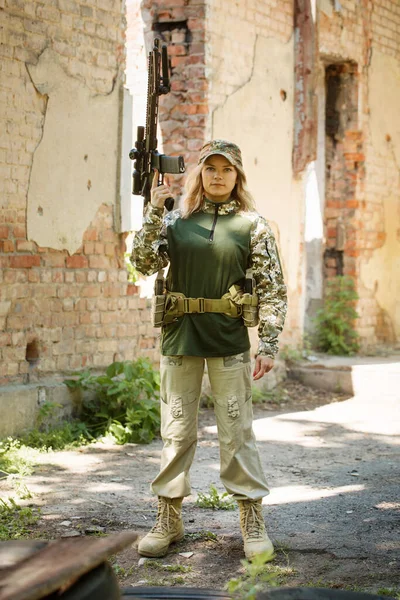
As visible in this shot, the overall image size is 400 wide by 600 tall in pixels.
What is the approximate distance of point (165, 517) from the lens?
4211mm

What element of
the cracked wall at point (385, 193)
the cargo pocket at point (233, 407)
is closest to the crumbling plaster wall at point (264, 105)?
the cracked wall at point (385, 193)

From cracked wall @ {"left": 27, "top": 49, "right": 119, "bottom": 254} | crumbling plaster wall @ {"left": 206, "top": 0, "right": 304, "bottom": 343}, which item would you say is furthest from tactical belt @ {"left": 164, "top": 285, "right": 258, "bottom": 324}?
crumbling plaster wall @ {"left": 206, "top": 0, "right": 304, "bottom": 343}

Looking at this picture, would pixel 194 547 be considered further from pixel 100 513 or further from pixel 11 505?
pixel 11 505

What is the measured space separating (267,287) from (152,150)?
3.24ft

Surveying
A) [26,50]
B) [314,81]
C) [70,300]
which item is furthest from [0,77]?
[314,81]

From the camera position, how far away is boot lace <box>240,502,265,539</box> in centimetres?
411

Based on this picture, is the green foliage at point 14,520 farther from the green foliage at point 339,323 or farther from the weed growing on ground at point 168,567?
the green foliage at point 339,323

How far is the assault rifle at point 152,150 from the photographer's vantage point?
4.39 metres

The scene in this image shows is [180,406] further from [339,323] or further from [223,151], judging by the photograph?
[339,323]

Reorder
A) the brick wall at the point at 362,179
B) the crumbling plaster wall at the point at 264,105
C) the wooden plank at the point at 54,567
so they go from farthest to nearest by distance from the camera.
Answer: the brick wall at the point at 362,179 < the crumbling plaster wall at the point at 264,105 < the wooden plank at the point at 54,567

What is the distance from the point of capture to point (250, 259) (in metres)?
4.22

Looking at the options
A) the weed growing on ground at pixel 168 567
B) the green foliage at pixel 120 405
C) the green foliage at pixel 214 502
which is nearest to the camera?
the weed growing on ground at pixel 168 567

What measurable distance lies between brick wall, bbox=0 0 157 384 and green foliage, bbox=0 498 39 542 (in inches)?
67.0

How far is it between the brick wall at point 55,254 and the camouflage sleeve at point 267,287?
2.69 m
